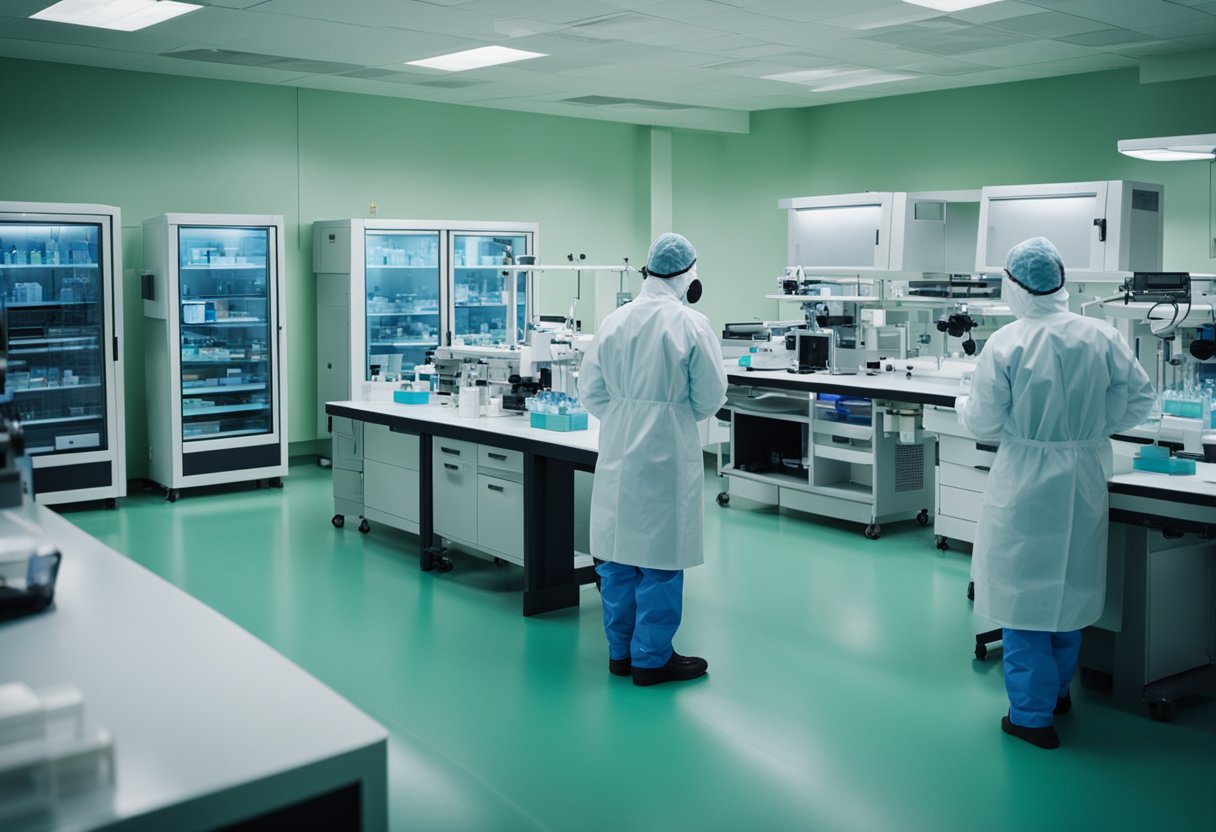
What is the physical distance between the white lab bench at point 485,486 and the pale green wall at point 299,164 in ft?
8.46

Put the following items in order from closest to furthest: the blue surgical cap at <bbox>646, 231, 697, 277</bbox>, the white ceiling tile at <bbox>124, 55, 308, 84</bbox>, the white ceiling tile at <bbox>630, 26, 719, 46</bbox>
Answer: the blue surgical cap at <bbox>646, 231, 697, 277</bbox> < the white ceiling tile at <bbox>630, 26, 719, 46</bbox> < the white ceiling tile at <bbox>124, 55, 308, 84</bbox>

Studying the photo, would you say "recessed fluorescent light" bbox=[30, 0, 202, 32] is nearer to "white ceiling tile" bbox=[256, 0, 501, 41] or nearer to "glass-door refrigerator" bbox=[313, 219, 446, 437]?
"white ceiling tile" bbox=[256, 0, 501, 41]

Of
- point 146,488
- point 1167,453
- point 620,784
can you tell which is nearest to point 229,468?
point 146,488

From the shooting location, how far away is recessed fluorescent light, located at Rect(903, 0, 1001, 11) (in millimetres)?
5594

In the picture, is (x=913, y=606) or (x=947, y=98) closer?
(x=913, y=606)

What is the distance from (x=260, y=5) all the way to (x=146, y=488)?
380 centimetres

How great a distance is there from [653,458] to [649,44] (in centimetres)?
341

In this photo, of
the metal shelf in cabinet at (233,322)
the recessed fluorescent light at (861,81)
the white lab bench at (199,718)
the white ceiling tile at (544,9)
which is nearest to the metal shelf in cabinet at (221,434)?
the metal shelf in cabinet at (233,322)

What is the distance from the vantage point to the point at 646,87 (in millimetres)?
8305

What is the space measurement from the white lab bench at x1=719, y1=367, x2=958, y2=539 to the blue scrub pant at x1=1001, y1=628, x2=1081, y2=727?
2.34m

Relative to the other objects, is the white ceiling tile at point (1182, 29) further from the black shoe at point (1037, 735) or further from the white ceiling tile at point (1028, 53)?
the black shoe at point (1037, 735)

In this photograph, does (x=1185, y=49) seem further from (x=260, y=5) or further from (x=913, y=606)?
(x=260, y=5)

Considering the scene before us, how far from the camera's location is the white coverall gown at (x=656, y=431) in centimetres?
417

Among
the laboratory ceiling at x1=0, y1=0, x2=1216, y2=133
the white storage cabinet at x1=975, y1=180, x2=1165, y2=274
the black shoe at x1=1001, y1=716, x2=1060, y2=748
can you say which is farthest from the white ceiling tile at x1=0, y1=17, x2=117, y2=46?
the black shoe at x1=1001, y1=716, x2=1060, y2=748
